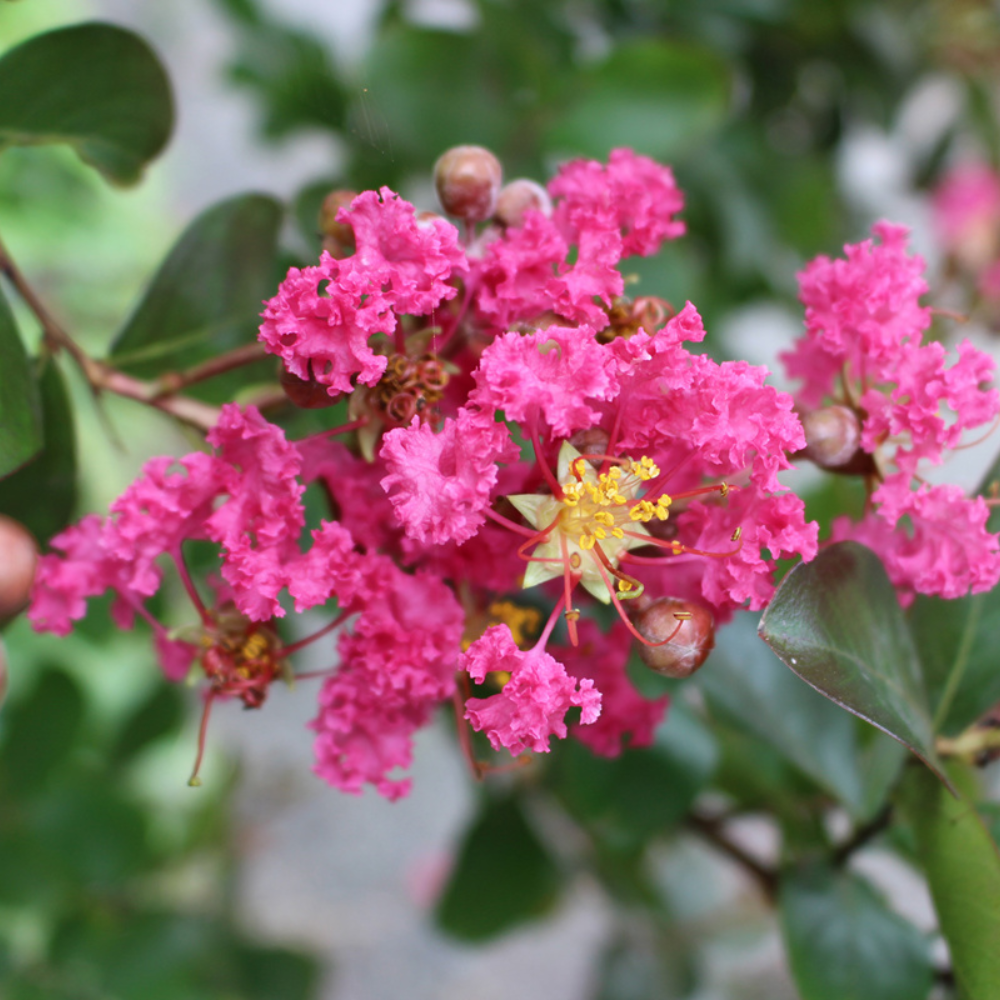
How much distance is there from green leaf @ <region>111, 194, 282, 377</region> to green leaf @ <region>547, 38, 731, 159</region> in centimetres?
43

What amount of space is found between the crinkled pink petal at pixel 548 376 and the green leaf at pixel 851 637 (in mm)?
134

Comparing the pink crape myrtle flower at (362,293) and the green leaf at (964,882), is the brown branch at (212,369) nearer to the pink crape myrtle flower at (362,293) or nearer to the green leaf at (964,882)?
the pink crape myrtle flower at (362,293)

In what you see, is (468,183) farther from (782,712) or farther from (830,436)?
(782,712)

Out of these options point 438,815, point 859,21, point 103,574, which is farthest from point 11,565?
point 438,815

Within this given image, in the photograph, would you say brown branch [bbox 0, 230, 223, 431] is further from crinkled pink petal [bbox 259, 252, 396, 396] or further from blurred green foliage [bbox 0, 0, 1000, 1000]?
crinkled pink petal [bbox 259, 252, 396, 396]

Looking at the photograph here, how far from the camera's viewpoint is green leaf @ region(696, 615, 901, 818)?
0.73m

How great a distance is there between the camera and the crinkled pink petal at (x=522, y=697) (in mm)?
482

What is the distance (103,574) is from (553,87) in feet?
2.52

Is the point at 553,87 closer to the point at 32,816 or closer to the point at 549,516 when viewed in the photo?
the point at 549,516

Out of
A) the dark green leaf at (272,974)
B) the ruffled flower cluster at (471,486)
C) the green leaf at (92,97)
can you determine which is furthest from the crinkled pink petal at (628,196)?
the dark green leaf at (272,974)

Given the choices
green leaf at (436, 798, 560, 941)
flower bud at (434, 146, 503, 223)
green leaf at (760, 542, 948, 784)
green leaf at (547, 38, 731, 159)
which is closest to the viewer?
green leaf at (760, 542, 948, 784)

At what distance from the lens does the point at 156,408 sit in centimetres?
65

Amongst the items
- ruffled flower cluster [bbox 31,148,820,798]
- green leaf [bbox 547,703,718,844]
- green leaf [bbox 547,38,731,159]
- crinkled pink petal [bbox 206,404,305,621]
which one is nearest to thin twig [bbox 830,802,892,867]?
green leaf [bbox 547,703,718,844]

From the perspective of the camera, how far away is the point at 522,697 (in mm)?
484
